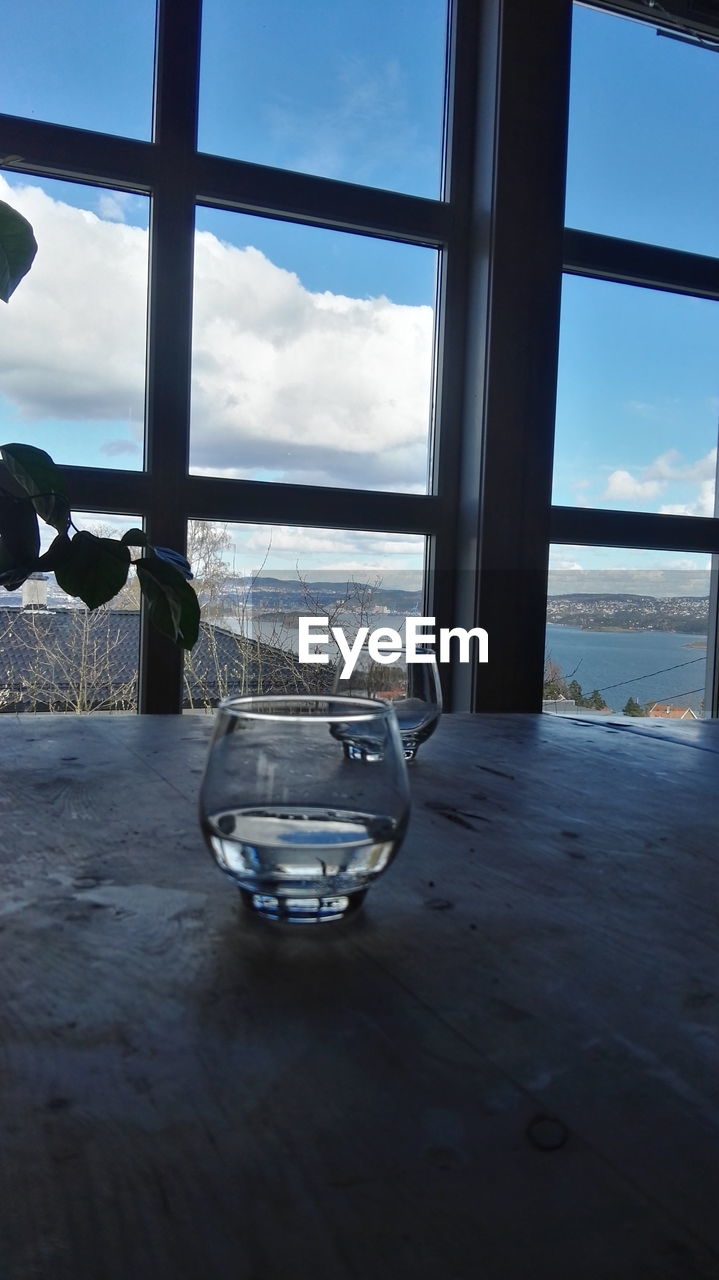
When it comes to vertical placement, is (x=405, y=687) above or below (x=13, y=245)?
below

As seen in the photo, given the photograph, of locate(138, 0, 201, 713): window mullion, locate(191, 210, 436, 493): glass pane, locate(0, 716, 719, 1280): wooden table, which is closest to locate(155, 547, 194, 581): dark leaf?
locate(0, 716, 719, 1280): wooden table

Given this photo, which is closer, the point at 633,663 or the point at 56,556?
the point at 56,556

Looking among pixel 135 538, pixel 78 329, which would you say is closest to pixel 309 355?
pixel 78 329

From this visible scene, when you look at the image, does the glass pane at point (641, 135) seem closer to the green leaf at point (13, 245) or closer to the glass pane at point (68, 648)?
the glass pane at point (68, 648)

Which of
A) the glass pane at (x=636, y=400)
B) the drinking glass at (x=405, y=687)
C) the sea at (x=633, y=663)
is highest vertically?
the glass pane at (x=636, y=400)

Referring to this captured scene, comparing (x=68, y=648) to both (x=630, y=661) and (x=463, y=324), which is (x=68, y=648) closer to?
(x=463, y=324)

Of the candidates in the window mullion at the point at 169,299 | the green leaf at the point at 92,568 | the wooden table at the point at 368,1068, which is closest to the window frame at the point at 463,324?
the window mullion at the point at 169,299
